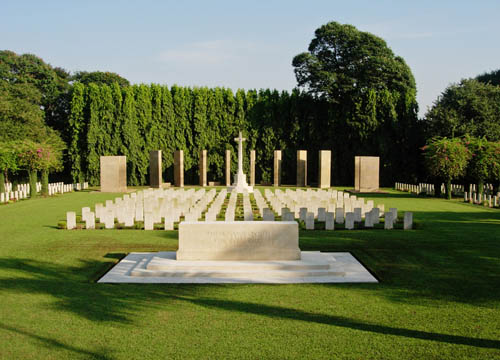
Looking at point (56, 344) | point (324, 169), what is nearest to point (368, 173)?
point (324, 169)

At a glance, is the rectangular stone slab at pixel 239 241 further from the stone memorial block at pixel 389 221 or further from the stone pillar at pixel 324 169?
the stone pillar at pixel 324 169

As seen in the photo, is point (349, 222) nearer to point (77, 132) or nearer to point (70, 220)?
point (70, 220)

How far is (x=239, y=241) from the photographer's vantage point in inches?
324

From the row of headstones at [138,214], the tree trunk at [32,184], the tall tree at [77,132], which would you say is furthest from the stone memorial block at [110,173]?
the row of headstones at [138,214]

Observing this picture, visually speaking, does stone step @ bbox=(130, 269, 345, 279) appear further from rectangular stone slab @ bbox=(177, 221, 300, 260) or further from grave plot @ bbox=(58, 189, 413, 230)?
grave plot @ bbox=(58, 189, 413, 230)

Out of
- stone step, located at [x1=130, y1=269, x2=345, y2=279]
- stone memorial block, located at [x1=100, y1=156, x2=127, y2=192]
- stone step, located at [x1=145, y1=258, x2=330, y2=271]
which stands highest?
stone memorial block, located at [x1=100, y1=156, x2=127, y2=192]

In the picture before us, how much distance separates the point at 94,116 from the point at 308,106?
15.7 metres

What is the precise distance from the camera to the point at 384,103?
33031 mm

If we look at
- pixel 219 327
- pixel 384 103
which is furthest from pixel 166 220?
pixel 384 103

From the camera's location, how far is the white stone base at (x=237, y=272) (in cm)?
753

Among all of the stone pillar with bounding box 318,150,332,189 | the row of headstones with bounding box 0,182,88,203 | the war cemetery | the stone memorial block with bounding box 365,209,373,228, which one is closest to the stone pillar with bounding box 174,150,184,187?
the war cemetery

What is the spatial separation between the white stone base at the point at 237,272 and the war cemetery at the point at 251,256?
1.3 inches

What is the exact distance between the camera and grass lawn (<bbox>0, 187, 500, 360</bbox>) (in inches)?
191

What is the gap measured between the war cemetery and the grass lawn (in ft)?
0.09
